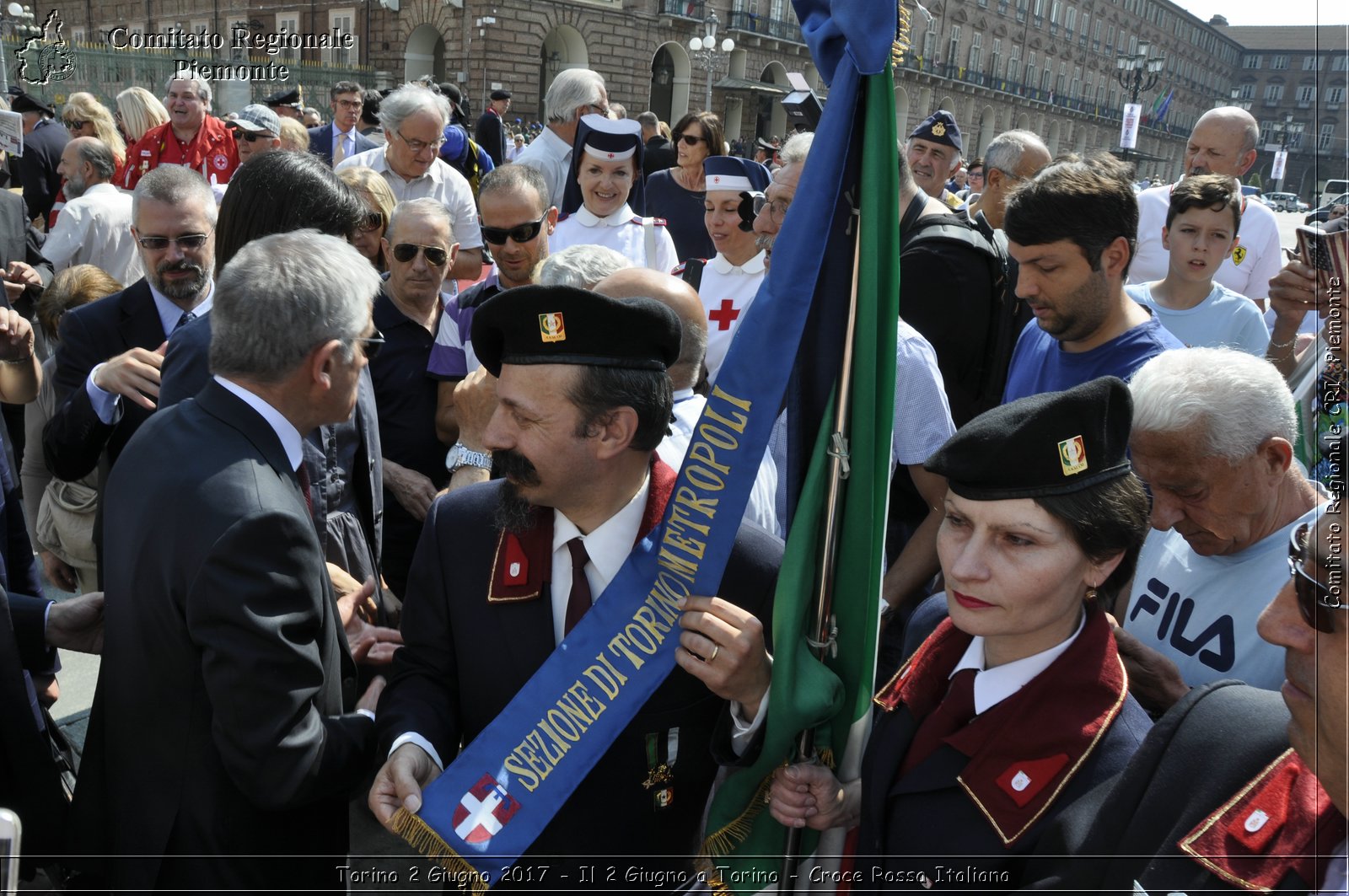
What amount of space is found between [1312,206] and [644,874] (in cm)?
170

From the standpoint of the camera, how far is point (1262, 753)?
140 cm

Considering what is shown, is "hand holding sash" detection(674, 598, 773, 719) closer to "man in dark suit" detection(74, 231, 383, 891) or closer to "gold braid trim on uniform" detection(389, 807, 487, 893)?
"gold braid trim on uniform" detection(389, 807, 487, 893)

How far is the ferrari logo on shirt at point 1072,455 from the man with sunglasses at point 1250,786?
398mm

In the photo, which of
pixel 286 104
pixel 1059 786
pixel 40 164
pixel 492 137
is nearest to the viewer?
pixel 1059 786

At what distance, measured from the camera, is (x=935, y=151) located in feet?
20.9

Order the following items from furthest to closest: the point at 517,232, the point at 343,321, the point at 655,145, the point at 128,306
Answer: the point at 655,145
the point at 517,232
the point at 128,306
the point at 343,321

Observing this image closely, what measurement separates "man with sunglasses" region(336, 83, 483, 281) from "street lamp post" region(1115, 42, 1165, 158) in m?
15.0

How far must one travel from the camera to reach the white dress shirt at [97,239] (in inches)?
207

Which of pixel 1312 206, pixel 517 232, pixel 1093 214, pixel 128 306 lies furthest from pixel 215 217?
pixel 1312 206

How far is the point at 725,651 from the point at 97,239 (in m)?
4.99

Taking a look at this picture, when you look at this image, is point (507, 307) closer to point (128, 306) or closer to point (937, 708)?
point (937, 708)

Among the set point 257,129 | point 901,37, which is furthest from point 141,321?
point 257,129

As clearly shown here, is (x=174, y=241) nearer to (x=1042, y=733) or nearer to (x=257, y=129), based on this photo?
(x=1042, y=733)

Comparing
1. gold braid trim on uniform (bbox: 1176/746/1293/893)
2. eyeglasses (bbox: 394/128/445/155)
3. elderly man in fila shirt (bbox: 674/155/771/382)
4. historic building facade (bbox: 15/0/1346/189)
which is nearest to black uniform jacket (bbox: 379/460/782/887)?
gold braid trim on uniform (bbox: 1176/746/1293/893)
